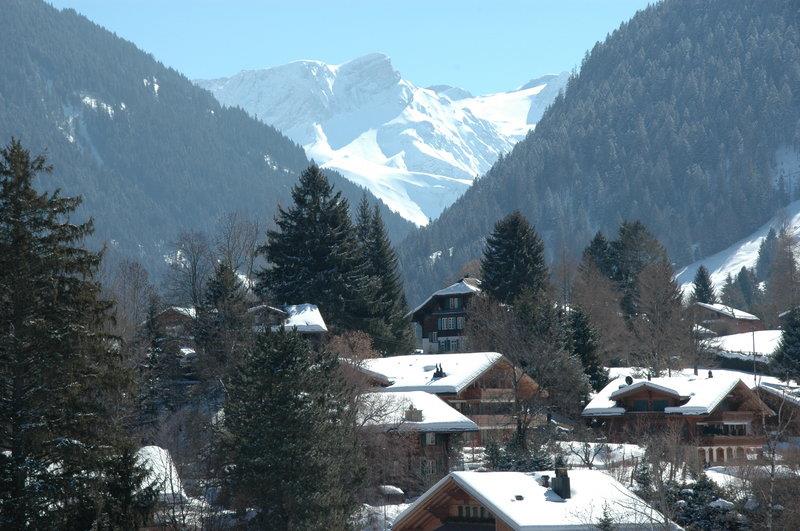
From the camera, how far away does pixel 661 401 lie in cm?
6775

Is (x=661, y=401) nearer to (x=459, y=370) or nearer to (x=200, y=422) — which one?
(x=459, y=370)

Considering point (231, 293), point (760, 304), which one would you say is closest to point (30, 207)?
point (231, 293)

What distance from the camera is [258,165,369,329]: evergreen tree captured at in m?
79.2

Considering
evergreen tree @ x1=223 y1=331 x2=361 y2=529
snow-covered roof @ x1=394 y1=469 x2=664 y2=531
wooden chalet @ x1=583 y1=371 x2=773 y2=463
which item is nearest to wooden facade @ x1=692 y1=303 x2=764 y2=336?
wooden chalet @ x1=583 y1=371 x2=773 y2=463

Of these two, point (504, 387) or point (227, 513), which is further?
point (504, 387)

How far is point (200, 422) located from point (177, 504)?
12.6m

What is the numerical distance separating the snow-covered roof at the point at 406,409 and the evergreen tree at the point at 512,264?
2943 cm

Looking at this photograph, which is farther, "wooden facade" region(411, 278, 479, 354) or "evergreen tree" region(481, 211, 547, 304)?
"wooden facade" region(411, 278, 479, 354)

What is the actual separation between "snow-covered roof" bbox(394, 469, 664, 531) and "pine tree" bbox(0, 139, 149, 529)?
1338 cm

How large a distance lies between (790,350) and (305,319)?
35273 mm

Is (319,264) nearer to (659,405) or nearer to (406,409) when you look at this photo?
(406,409)

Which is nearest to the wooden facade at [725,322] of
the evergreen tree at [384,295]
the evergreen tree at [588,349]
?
the evergreen tree at [384,295]

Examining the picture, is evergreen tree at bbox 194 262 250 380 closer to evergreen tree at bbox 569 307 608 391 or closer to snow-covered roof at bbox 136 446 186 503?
snow-covered roof at bbox 136 446 186 503

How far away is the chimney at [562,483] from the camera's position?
137ft
